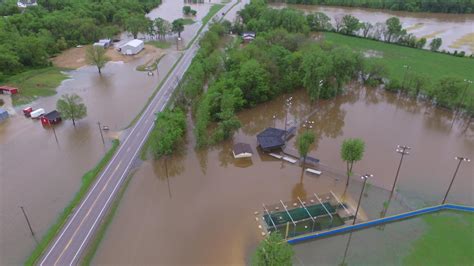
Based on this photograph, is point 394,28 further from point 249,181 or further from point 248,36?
point 249,181

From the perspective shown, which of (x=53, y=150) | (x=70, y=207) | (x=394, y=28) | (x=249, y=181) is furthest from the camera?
(x=394, y=28)

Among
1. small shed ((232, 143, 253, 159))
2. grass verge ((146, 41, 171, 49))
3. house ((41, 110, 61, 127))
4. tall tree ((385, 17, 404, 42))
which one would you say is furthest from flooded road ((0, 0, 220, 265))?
tall tree ((385, 17, 404, 42))

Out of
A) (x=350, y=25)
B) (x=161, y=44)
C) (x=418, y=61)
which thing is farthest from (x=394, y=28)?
(x=161, y=44)

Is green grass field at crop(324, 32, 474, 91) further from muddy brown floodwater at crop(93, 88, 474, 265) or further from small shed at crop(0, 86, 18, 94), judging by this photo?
small shed at crop(0, 86, 18, 94)

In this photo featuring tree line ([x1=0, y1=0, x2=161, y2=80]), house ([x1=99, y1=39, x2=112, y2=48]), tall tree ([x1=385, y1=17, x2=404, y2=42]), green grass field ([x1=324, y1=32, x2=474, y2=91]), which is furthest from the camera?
house ([x1=99, y1=39, x2=112, y2=48])

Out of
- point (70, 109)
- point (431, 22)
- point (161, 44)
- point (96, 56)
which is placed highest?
point (431, 22)

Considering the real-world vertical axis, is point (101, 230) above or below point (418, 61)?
below

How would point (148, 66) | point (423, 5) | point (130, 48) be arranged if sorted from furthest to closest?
1. point (423, 5)
2. point (130, 48)
3. point (148, 66)
